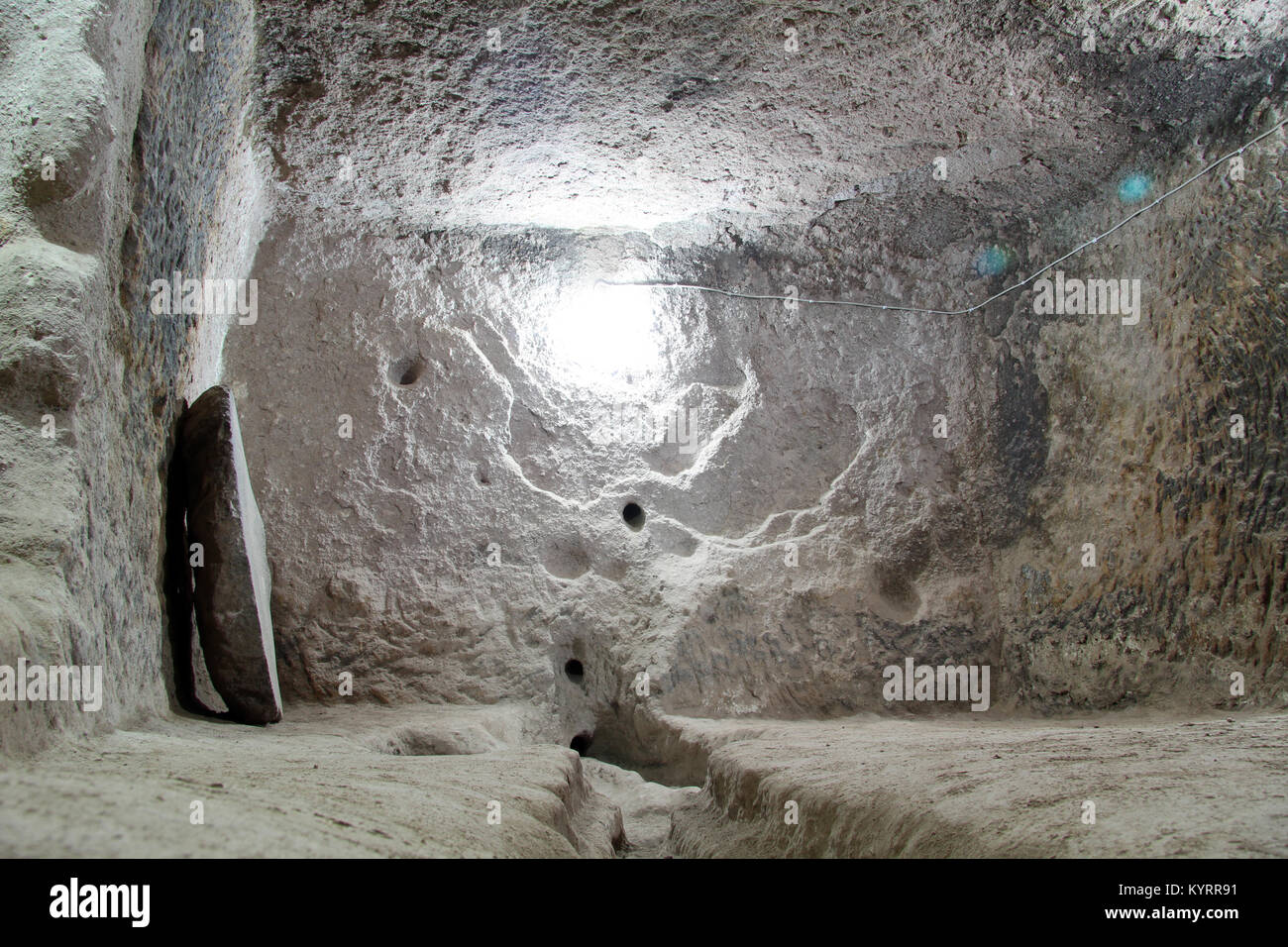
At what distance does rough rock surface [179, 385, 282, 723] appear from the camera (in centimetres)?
304

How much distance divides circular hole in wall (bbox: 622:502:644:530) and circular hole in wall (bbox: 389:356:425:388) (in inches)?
47.8

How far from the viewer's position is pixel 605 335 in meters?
5.12

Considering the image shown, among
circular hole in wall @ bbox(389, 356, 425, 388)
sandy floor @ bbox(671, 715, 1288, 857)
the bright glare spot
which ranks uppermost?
the bright glare spot

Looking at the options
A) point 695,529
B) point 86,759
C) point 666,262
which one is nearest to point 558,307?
point 666,262

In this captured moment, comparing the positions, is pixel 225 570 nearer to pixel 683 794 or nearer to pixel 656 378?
Result: pixel 683 794

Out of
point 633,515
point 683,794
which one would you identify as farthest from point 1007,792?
point 633,515

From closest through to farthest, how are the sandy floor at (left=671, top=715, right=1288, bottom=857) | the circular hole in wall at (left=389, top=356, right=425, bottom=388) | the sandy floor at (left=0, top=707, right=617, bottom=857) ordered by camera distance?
the sandy floor at (left=0, top=707, right=617, bottom=857), the sandy floor at (left=671, top=715, right=1288, bottom=857), the circular hole in wall at (left=389, top=356, right=425, bottom=388)

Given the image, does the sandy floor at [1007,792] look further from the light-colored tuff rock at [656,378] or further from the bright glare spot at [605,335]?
the bright glare spot at [605,335]

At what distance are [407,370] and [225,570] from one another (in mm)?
1748

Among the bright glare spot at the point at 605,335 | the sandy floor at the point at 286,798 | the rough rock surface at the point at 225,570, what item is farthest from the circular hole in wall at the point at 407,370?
the sandy floor at the point at 286,798

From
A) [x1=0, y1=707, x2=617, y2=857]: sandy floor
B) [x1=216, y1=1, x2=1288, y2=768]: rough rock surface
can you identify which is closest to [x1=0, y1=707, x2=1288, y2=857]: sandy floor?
[x1=0, y1=707, x2=617, y2=857]: sandy floor

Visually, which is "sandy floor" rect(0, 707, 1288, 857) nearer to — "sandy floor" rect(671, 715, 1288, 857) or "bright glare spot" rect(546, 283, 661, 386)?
"sandy floor" rect(671, 715, 1288, 857)

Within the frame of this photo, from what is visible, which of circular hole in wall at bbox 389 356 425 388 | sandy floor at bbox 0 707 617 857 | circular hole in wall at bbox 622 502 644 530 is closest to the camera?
sandy floor at bbox 0 707 617 857
